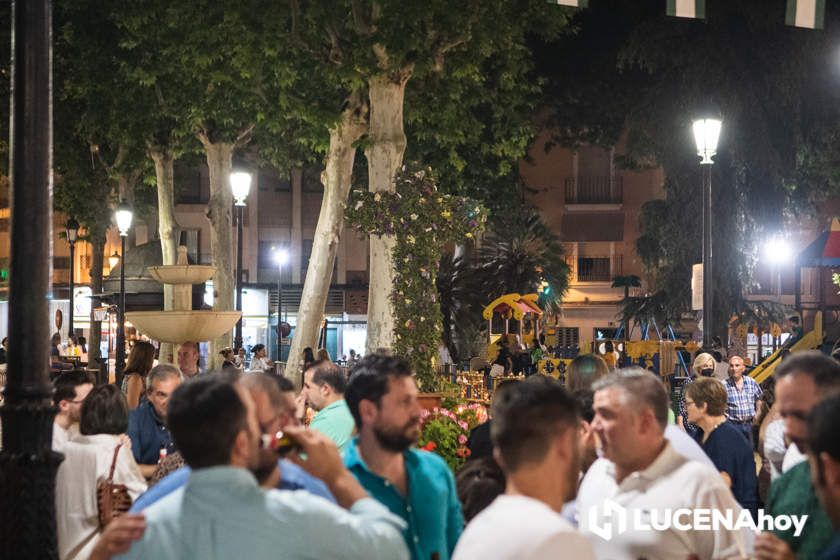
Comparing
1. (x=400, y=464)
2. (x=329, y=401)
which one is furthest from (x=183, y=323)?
(x=400, y=464)

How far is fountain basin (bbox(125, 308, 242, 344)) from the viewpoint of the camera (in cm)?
2184

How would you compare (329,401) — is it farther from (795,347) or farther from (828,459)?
(795,347)

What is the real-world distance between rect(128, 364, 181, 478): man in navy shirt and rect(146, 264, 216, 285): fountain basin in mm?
14402

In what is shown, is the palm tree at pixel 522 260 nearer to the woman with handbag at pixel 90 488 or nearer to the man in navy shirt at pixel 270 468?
the woman with handbag at pixel 90 488

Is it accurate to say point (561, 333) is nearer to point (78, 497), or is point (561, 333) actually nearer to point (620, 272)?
point (620, 272)

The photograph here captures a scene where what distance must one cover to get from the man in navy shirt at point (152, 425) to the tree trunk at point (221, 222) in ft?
79.8

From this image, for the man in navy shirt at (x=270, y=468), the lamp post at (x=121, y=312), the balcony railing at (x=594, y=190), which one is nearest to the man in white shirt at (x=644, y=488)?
the man in navy shirt at (x=270, y=468)

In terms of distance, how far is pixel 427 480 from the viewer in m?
4.96

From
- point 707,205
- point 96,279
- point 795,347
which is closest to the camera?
point 707,205

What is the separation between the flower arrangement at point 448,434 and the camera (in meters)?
13.0

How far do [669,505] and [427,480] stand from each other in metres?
0.93

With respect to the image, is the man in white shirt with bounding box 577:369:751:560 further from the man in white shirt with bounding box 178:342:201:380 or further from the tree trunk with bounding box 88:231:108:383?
the tree trunk with bounding box 88:231:108:383

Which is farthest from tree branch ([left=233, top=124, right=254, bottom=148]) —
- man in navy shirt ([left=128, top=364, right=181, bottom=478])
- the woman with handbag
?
the woman with handbag

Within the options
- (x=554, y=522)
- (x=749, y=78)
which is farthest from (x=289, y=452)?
(x=749, y=78)
